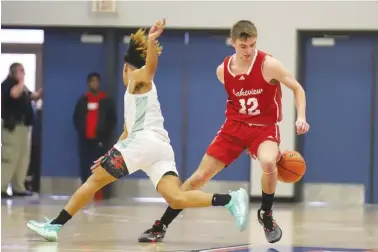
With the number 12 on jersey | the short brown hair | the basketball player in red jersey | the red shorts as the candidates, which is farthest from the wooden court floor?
the short brown hair

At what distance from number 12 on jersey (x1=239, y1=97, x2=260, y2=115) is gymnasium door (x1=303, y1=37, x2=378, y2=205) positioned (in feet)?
17.1

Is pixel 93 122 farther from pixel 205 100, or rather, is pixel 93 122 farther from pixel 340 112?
pixel 340 112

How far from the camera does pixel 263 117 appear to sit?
5.72 meters

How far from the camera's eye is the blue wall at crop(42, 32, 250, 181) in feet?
35.8

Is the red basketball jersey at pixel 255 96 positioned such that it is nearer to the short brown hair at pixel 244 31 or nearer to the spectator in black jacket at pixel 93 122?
the short brown hair at pixel 244 31

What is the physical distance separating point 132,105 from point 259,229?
6.09ft

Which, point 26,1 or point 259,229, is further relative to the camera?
point 26,1

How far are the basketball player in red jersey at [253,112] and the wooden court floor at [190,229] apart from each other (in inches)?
17.3

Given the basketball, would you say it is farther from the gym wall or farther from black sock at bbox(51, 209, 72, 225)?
the gym wall

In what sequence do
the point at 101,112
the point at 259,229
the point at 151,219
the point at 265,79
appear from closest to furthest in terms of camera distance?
the point at 265,79 < the point at 259,229 < the point at 151,219 < the point at 101,112

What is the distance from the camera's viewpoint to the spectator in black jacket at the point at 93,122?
10523 mm

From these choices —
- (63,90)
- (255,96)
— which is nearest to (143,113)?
(255,96)

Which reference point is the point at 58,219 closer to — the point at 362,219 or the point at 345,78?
the point at 362,219

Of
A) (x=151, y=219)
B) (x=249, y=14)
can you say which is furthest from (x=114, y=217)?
(x=249, y=14)
